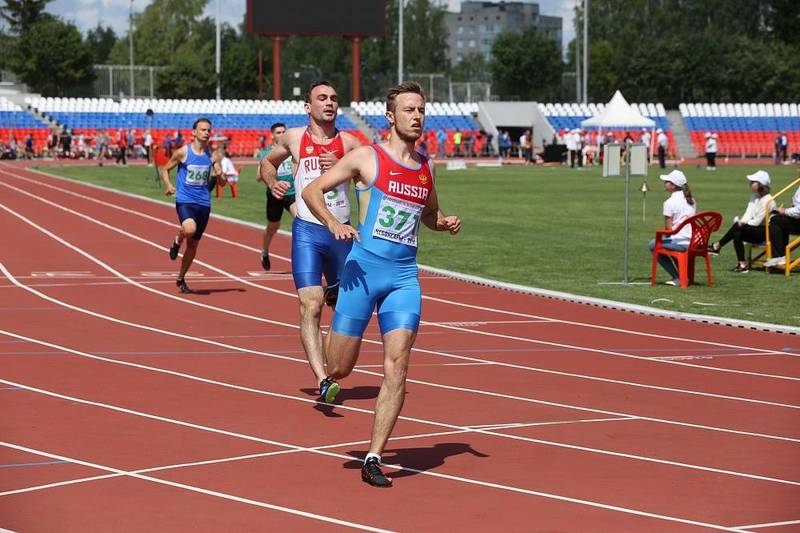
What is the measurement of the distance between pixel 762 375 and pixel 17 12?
104514 millimetres

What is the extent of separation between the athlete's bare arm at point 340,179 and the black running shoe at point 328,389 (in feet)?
4.52

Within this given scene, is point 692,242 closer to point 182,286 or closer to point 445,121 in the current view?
point 182,286

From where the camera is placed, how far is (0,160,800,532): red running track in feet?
22.1

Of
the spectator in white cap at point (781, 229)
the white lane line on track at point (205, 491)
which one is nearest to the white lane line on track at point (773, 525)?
the white lane line on track at point (205, 491)

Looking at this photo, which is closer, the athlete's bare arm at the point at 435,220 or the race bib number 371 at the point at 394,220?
the race bib number 371 at the point at 394,220

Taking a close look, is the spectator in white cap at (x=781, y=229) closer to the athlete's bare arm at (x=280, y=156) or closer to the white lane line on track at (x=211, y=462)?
the athlete's bare arm at (x=280, y=156)

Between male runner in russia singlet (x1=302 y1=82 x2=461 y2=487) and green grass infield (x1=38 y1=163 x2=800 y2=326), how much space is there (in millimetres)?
7545

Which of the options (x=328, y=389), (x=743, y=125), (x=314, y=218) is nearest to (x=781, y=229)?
(x=314, y=218)

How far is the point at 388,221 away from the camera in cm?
752

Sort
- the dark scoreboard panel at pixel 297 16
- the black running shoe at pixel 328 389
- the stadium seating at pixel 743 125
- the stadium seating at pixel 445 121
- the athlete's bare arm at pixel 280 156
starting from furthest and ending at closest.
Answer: the stadium seating at pixel 743 125 < the stadium seating at pixel 445 121 < the dark scoreboard panel at pixel 297 16 < the athlete's bare arm at pixel 280 156 < the black running shoe at pixel 328 389

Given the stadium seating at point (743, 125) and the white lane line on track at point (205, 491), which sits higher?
the stadium seating at point (743, 125)

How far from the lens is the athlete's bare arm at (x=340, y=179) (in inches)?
296

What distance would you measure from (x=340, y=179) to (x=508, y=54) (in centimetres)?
9226

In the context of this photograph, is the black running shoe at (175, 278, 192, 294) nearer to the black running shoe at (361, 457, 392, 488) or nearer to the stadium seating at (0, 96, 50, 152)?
the black running shoe at (361, 457, 392, 488)
